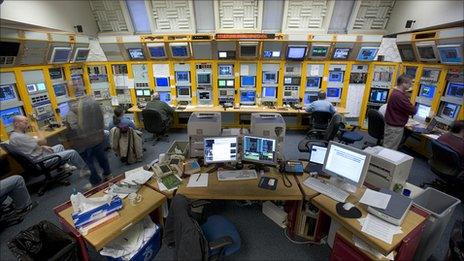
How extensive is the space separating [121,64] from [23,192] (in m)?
3.76

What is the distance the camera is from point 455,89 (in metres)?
3.94

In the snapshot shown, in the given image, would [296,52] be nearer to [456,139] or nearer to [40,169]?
[456,139]

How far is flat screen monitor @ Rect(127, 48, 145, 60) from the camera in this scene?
5402 millimetres

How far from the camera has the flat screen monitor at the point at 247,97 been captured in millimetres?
5789

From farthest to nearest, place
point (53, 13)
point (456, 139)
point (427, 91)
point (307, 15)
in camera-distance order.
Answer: point (307, 15) → point (53, 13) → point (427, 91) → point (456, 139)

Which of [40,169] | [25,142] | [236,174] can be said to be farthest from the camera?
[40,169]

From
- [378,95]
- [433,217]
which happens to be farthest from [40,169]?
[378,95]

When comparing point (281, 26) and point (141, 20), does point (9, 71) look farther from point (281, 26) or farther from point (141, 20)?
point (281, 26)

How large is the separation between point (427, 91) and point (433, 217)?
3739 millimetres

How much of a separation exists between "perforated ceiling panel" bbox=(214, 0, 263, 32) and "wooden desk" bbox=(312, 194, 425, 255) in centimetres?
484

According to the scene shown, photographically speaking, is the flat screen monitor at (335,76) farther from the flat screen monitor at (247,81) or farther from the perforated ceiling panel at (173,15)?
the perforated ceiling panel at (173,15)

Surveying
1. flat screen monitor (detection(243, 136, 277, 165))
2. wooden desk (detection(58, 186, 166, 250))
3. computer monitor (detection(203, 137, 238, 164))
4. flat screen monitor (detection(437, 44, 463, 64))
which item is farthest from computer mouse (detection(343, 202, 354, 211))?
flat screen monitor (detection(437, 44, 463, 64))

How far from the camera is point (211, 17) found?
18.5 ft

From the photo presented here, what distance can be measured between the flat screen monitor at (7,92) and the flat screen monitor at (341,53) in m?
6.60
